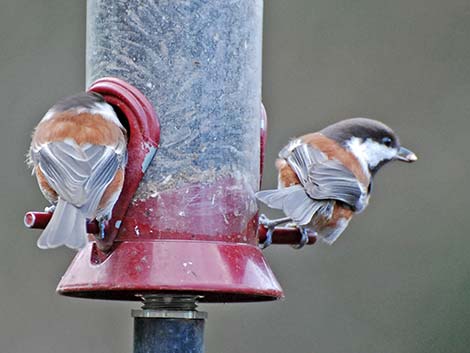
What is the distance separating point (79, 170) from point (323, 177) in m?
1.33

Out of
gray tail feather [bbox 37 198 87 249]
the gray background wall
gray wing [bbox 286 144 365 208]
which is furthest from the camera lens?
the gray background wall

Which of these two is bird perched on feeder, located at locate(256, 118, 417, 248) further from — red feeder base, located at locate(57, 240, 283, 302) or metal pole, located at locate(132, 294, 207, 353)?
metal pole, located at locate(132, 294, 207, 353)

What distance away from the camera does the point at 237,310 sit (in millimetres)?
10312

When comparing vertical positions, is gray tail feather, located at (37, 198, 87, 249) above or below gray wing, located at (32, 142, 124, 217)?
below

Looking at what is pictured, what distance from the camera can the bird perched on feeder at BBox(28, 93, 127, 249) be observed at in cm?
504

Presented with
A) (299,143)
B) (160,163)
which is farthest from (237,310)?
(160,163)

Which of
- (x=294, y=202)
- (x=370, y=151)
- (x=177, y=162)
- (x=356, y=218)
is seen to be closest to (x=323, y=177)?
(x=294, y=202)

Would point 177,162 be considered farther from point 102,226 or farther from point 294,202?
point 294,202

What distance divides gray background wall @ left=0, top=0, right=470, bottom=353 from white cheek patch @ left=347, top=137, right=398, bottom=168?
242cm

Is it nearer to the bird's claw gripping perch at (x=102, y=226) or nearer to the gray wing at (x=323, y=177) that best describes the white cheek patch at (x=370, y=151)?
the gray wing at (x=323, y=177)

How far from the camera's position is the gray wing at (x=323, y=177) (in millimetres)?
5953

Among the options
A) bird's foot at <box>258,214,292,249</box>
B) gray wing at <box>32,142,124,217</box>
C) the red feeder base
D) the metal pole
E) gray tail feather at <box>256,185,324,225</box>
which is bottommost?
the metal pole

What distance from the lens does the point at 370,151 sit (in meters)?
6.39

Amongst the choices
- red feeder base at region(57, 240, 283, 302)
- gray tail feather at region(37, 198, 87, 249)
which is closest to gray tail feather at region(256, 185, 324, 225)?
red feeder base at region(57, 240, 283, 302)
